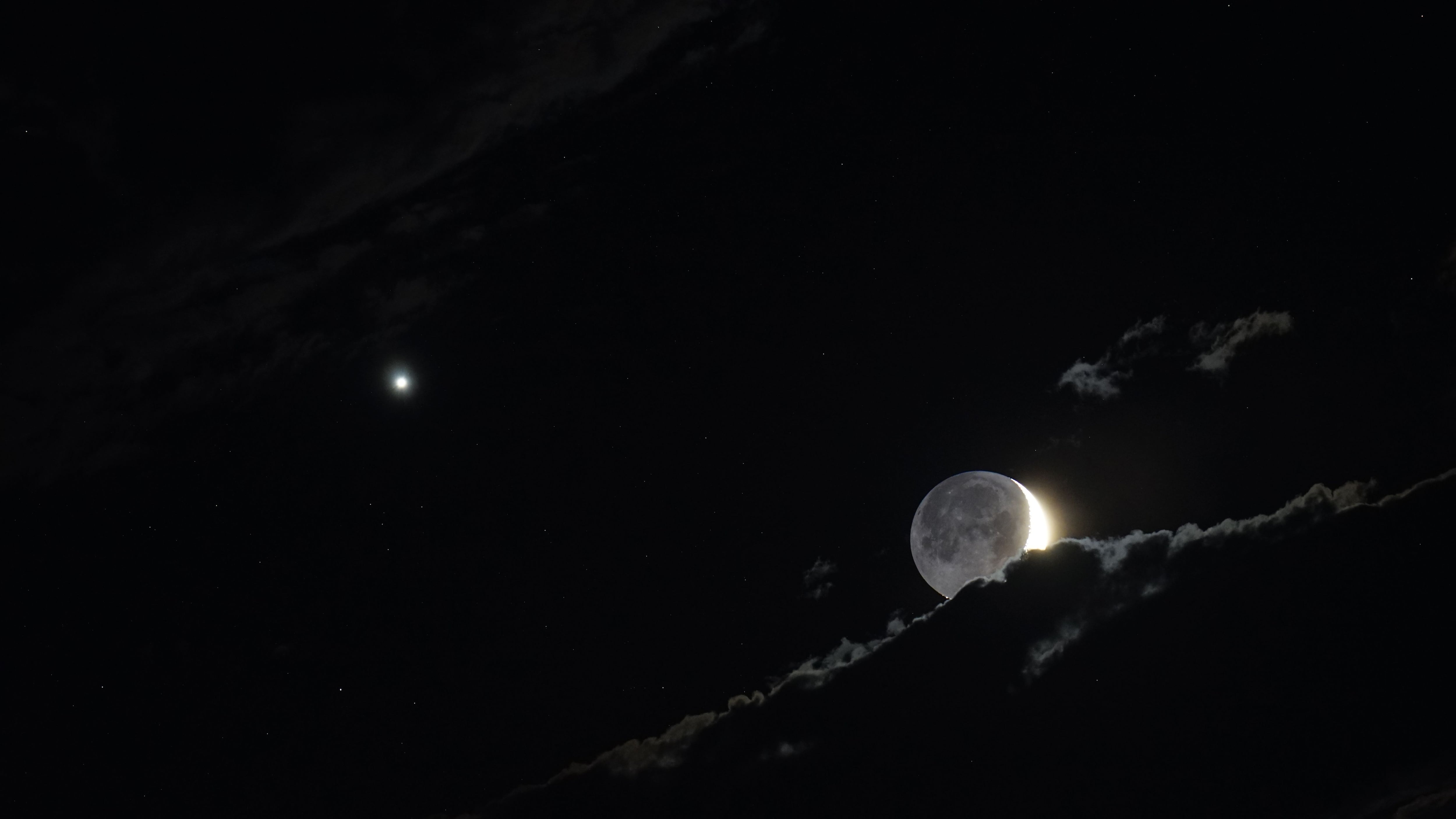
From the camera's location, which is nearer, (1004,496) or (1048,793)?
(1004,496)

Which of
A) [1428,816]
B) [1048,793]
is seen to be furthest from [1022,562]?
[1428,816]

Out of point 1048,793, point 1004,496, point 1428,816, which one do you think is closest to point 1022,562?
point 1004,496

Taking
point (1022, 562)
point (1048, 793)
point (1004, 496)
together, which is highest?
point (1004, 496)

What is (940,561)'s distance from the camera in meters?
21.4

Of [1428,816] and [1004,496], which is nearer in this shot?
[1004,496]

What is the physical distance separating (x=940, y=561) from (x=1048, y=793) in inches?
514

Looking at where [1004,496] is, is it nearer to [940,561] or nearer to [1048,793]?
[940,561]

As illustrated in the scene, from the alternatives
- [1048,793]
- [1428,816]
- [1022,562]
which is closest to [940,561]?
[1022,562]

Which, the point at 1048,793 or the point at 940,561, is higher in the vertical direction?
the point at 940,561

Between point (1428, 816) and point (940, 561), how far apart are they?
2141 centimetres

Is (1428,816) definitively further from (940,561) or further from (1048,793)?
(940,561)

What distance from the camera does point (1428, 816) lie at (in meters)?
30.4

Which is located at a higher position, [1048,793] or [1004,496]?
[1004,496]

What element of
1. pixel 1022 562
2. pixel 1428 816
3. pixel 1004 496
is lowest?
pixel 1428 816
